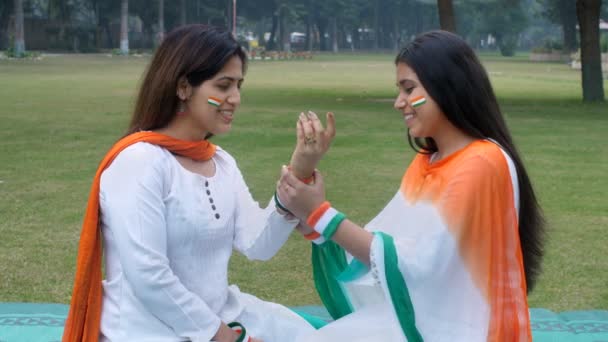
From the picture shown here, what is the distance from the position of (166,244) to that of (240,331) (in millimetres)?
403

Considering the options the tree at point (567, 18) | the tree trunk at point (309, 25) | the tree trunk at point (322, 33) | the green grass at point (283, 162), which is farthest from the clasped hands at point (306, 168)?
the tree trunk at point (322, 33)

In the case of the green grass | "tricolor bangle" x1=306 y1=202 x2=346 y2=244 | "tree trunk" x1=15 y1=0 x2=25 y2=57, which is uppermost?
"tree trunk" x1=15 y1=0 x2=25 y2=57

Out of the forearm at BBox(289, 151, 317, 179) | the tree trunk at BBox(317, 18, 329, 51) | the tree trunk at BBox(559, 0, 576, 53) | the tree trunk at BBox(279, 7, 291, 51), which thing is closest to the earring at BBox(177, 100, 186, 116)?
the forearm at BBox(289, 151, 317, 179)

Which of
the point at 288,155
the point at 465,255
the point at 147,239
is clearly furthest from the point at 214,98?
the point at 288,155

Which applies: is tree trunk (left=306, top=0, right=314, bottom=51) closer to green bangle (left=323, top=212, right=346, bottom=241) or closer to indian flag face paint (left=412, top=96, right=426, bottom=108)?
indian flag face paint (left=412, top=96, right=426, bottom=108)

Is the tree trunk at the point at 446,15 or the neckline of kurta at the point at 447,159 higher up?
the tree trunk at the point at 446,15

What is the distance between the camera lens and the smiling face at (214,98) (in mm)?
3123

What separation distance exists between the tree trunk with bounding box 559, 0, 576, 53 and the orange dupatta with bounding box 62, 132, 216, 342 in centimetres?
5994

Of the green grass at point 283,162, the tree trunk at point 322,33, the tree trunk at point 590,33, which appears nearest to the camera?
the green grass at point 283,162

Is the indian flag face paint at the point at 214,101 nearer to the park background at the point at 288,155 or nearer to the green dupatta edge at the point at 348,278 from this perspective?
the green dupatta edge at the point at 348,278

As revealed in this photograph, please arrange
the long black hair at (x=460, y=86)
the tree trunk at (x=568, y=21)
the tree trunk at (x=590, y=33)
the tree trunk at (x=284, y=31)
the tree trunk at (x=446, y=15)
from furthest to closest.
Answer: the tree trunk at (x=284, y=31)
the tree trunk at (x=568, y=21)
the tree trunk at (x=590, y=33)
the tree trunk at (x=446, y=15)
the long black hair at (x=460, y=86)

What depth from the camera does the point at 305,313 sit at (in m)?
5.00

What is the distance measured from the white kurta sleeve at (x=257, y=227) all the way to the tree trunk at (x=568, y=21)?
196 feet

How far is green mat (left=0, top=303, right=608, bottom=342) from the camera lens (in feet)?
16.2
